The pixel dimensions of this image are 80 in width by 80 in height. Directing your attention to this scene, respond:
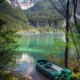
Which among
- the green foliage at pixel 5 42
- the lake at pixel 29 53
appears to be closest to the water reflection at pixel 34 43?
the lake at pixel 29 53

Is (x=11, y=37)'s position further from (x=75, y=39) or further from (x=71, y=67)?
(x=71, y=67)

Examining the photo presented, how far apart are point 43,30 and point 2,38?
154 meters

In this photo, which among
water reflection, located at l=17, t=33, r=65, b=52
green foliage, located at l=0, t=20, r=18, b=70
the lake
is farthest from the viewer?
water reflection, located at l=17, t=33, r=65, b=52

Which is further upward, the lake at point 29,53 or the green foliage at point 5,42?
the green foliage at point 5,42

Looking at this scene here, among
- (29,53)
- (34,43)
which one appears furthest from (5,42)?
(34,43)

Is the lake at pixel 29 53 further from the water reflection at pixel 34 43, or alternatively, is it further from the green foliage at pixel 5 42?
the green foliage at pixel 5 42

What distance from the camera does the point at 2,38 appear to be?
9.37 m

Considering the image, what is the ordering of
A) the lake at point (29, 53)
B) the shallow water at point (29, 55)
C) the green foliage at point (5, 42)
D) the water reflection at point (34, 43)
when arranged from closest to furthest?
the green foliage at point (5, 42) → the shallow water at point (29, 55) → the lake at point (29, 53) → the water reflection at point (34, 43)

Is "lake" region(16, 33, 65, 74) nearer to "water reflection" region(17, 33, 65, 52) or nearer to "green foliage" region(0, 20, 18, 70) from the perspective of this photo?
"water reflection" region(17, 33, 65, 52)

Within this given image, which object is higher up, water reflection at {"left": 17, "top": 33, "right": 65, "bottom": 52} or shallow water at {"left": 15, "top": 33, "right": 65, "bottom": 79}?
shallow water at {"left": 15, "top": 33, "right": 65, "bottom": 79}

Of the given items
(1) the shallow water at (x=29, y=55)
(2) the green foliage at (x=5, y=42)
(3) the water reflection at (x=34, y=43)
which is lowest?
(3) the water reflection at (x=34, y=43)

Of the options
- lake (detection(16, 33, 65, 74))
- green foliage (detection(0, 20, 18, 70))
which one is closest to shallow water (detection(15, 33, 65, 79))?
lake (detection(16, 33, 65, 74))

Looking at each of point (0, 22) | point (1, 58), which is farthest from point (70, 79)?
point (0, 22)

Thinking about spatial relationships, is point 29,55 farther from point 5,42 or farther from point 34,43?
point 34,43
